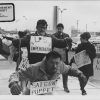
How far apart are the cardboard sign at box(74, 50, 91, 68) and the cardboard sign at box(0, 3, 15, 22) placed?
320 centimetres

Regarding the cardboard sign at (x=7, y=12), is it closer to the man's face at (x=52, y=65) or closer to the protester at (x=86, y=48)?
the man's face at (x=52, y=65)

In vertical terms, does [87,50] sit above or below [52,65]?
below

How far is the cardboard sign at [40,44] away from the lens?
4.27 meters

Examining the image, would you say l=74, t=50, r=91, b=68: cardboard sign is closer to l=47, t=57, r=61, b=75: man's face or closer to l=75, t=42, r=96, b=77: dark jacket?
l=75, t=42, r=96, b=77: dark jacket

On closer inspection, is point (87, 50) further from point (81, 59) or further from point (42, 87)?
point (42, 87)

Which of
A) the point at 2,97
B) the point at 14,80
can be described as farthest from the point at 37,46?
the point at 2,97

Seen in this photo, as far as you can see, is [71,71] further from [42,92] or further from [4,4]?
[4,4]

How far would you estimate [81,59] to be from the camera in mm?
5551

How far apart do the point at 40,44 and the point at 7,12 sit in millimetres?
2005

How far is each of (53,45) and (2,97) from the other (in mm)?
2713

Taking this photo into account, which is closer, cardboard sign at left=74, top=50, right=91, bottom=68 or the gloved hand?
the gloved hand

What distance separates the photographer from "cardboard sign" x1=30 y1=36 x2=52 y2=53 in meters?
4.27

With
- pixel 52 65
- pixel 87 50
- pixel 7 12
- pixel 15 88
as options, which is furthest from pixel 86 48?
pixel 7 12

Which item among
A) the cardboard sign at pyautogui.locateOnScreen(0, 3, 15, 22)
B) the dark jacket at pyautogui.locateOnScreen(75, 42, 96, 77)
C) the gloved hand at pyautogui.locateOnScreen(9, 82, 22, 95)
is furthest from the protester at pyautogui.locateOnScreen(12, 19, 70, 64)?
the cardboard sign at pyautogui.locateOnScreen(0, 3, 15, 22)
